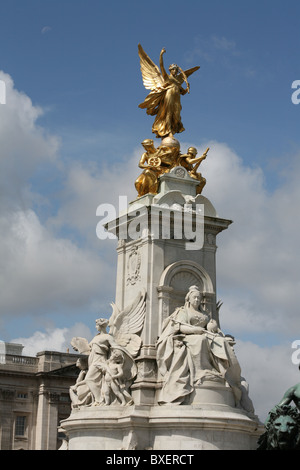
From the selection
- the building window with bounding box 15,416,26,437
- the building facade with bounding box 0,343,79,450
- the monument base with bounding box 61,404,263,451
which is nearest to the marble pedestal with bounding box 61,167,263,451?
the monument base with bounding box 61,404,263,451

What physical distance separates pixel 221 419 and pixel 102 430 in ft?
11.0

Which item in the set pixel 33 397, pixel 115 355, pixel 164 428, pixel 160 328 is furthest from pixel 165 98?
pixel 33 397

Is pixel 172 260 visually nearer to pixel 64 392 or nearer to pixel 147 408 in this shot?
pixel 147 408

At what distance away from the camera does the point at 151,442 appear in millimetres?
23266

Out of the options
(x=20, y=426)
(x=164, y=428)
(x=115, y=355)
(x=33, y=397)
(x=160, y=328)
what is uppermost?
(x=33, y=397)

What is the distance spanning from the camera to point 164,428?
23.0 metres

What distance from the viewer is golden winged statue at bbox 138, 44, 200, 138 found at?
92.4 ft

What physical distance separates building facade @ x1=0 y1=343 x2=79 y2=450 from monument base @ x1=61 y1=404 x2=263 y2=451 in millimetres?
33149

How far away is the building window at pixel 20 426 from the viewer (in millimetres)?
56872

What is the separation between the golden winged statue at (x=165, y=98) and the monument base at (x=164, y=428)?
9.31 metres

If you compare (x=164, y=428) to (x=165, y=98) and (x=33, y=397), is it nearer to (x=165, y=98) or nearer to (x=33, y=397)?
(x=165, y=98)

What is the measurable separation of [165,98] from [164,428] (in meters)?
11.0

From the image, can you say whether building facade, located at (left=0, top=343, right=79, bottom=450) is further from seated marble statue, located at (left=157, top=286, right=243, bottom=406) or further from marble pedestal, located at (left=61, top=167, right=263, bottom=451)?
seated marble statue, located at (left=157, top=286, right=243, bottom=406)
